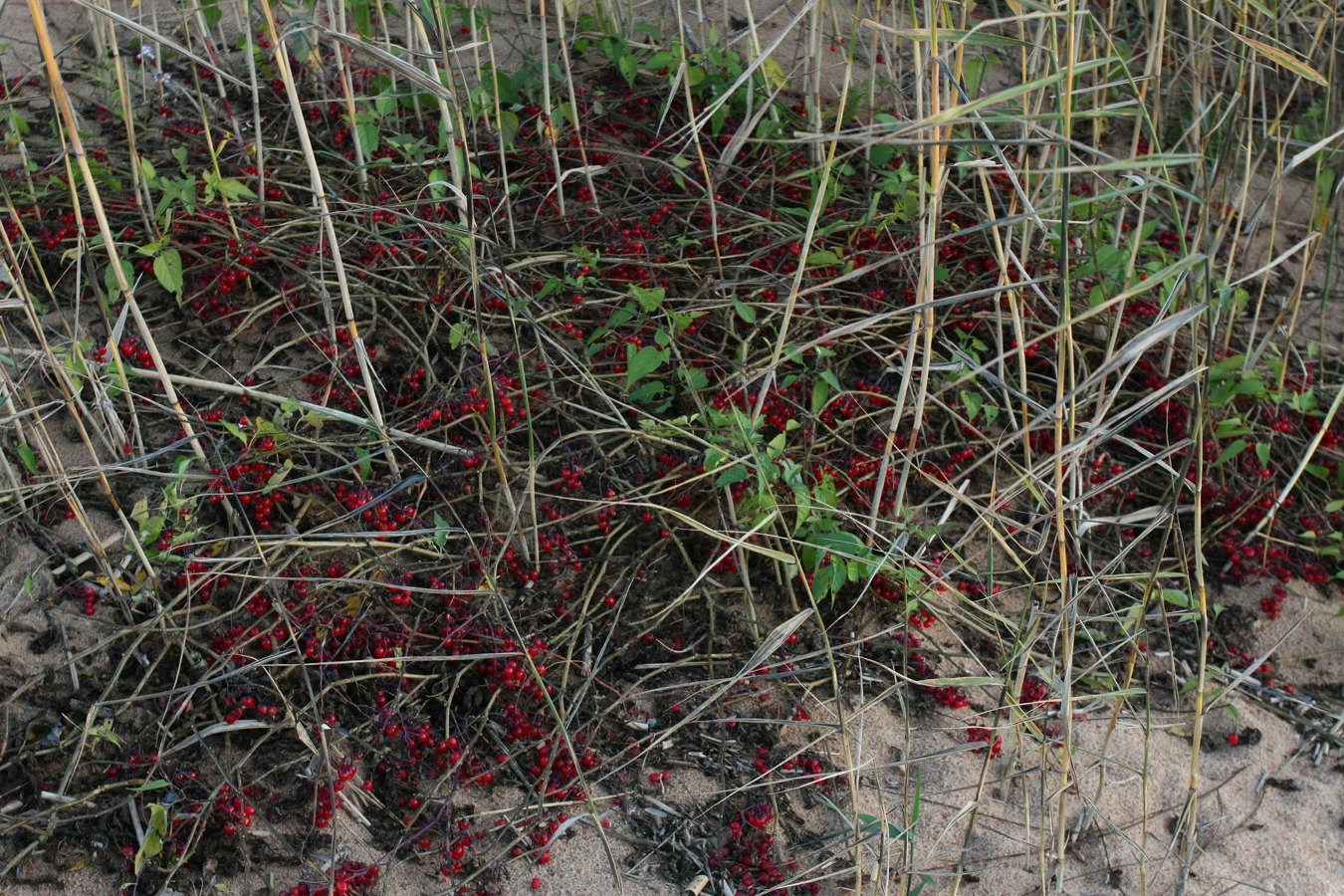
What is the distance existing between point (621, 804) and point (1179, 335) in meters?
1.66

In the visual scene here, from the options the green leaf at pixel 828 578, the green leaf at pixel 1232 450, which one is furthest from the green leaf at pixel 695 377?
the green leaf at pixel 1232 450

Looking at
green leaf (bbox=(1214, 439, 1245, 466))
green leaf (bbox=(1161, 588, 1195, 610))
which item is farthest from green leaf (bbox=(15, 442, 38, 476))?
green leaf (bbox=(1214, 439, 1245, 466))

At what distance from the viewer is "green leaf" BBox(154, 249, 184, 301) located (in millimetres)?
2031

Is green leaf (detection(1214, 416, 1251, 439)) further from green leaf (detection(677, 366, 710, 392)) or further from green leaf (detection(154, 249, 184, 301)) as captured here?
green leaf (detection(154, 249, 184, 301))

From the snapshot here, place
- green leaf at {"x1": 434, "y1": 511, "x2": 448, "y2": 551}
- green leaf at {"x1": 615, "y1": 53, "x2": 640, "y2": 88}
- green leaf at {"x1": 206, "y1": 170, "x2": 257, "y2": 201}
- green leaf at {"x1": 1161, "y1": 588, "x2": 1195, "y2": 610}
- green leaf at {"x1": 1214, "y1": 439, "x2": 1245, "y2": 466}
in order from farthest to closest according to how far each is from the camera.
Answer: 1. green leaf at {"x1": 615, "y1": 53, "x2": 640, "y2": 88}
2. green leaf at {"x1": 1214, "y1": 439, "x2": 1245, "y2": 466}
3. green leaf at {"x1": 206, "y1": 170, "x2": 257, "y2": 201}
4. green leaf at {"x1": 1161, "y1": 588, "x2": 1195, "y2": 610}
5. green leaf at {"x1": 434, "y1": 511, "x2": 448, "y2": 551}

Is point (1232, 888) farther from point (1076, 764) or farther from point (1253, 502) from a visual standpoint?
point (1253, 502)

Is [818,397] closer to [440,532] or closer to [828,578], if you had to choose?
[828,578]

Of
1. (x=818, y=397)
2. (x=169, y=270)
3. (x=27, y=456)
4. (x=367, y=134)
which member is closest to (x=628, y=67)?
(x=367, y=134)

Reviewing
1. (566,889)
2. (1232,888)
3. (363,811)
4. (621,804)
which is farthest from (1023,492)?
(363,811)

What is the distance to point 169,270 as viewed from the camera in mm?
2049

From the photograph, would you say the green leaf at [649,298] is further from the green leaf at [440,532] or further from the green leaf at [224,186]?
the green leaf at [224,186]

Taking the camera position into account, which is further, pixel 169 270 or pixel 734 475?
pixel 169 270

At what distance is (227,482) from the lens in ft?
6.03

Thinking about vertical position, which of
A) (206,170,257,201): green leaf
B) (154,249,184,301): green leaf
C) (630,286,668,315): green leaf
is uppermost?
(206,170,257,201): green leaf
